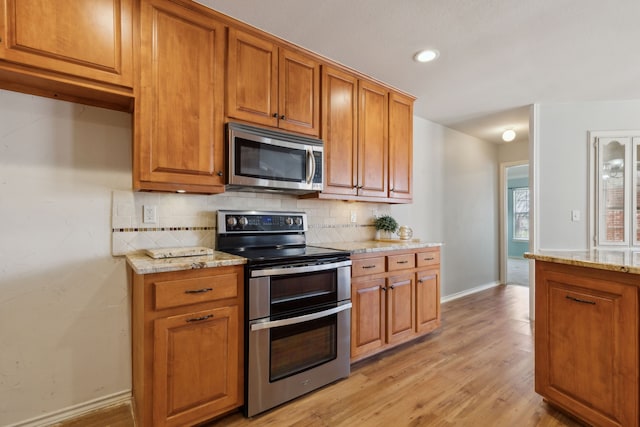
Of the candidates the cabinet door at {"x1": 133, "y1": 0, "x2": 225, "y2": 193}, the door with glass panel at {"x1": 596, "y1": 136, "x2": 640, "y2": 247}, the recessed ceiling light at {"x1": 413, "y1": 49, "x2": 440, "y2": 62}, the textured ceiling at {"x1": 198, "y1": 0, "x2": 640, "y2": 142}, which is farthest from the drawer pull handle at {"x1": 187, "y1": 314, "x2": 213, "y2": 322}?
the door with glass panel at {"x1": 596, "y1": 136, "x2": 640, "y2": 247}

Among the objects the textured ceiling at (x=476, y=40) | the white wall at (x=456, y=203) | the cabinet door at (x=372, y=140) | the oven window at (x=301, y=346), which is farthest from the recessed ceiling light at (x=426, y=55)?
the oven window at (x=301, y=346)

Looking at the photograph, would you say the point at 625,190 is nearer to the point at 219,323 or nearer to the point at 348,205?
the point at 348,205

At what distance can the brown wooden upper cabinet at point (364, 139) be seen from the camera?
2.56 m

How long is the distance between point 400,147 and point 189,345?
249cm

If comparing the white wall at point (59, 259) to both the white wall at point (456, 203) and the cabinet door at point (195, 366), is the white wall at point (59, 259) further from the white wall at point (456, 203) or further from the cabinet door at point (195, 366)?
the white wall at point (456, 203)

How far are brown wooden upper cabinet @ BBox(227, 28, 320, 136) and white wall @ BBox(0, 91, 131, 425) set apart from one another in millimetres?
749

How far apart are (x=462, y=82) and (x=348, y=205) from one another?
1.56 meters

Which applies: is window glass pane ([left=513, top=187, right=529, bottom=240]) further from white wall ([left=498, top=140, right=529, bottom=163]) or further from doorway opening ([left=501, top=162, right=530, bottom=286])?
white wall ([left=498, top=140, right=529, bottom=163])

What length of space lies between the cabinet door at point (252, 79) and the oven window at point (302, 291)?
1082 mm

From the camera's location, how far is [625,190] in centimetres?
339

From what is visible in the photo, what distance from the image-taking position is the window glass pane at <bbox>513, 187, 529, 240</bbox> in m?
8.73

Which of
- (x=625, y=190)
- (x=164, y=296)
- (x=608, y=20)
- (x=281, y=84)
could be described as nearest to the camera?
(x=164, y=296)

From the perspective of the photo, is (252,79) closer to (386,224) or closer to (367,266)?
(367,266)

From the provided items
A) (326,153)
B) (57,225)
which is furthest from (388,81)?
(57,225)
